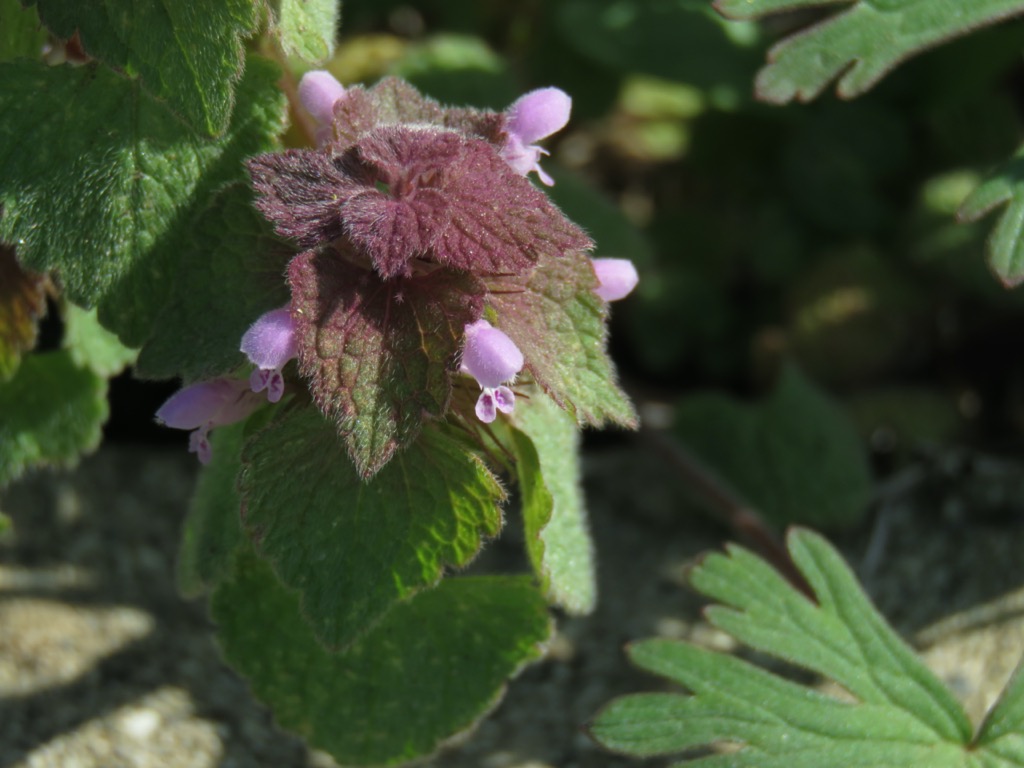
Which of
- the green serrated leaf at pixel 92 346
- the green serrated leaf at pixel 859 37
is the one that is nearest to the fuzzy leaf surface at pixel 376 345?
the green serrated leaf at pixel 92 346

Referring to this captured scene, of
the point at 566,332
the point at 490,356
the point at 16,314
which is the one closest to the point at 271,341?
the point at 490,356

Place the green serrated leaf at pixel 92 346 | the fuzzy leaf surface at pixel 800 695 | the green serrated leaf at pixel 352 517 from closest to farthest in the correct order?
the green serrated leaf at pixel 352 517 → the fuzzy leaf surface at pixel 800 695 → the green serrated leaf at pixel 92 346

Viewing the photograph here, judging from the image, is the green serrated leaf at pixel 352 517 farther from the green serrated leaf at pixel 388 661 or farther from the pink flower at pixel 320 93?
the pink flower at pixel 320 93

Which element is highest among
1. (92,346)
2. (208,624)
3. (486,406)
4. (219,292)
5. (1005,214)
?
(1005,214)

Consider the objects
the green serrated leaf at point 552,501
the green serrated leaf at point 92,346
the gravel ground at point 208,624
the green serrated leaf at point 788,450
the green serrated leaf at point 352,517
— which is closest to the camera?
the green serrated leaf at point 352,517

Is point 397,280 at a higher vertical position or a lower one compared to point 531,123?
lower

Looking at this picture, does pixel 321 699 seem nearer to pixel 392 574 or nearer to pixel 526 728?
pixel 392 574

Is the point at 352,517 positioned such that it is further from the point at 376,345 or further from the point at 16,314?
the point at 16,314
